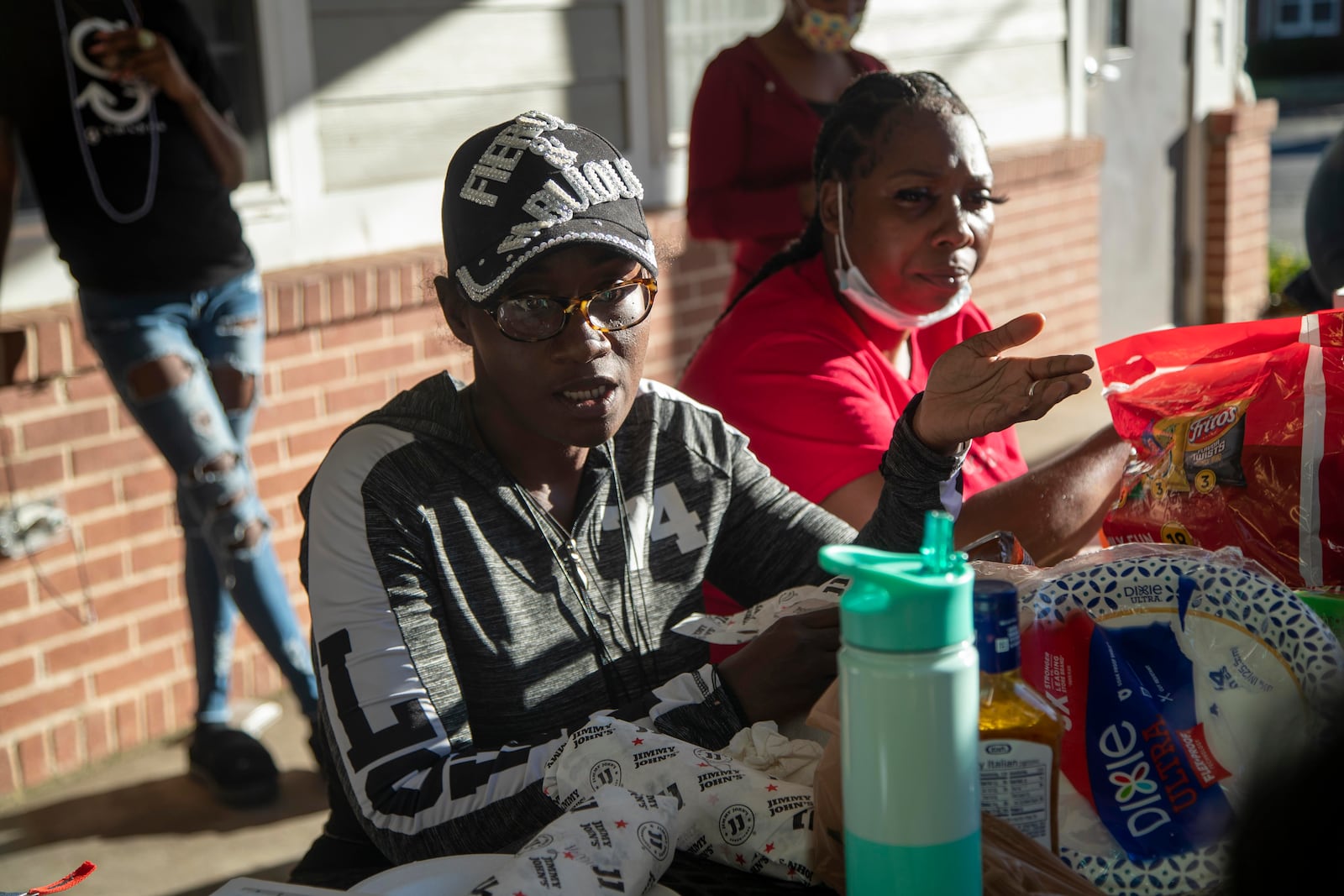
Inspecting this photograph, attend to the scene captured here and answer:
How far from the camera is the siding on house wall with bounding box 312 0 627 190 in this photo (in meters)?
3.93

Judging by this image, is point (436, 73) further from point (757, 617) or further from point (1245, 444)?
point (1245, 444)

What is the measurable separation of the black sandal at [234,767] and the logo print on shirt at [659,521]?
188 cm

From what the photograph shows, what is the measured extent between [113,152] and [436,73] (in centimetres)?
123

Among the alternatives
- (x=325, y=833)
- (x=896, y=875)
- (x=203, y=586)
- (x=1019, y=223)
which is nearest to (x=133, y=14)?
(x=203, y=586)

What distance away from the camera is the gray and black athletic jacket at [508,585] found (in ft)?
4.87

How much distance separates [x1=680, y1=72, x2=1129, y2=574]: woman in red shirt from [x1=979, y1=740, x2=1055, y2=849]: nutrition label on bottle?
1.11m

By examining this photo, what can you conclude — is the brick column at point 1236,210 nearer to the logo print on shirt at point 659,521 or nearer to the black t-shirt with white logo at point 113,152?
the black t-shirt with white logo at point 113,152

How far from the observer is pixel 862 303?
241 cm

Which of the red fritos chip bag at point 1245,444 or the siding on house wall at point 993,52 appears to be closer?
the red fritos chip bag at point 1245,444

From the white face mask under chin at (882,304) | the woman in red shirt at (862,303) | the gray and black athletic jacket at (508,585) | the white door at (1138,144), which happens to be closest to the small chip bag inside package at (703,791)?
the gray and black athletic jacket at (508,585)

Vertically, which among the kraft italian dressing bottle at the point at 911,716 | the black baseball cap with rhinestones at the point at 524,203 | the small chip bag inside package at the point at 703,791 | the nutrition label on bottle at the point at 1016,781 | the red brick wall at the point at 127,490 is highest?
the black baseball cap with rhinestones at the point at 524,203

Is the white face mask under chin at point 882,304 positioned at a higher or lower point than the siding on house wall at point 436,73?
lower

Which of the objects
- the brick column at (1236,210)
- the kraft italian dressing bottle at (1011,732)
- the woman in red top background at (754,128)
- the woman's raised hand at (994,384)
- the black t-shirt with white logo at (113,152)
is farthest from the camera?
the brick column at (1236,210)

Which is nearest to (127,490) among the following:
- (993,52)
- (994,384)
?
(994,384)
